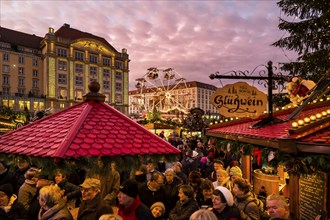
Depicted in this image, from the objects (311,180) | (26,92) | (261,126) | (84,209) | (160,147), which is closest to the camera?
(160,147)

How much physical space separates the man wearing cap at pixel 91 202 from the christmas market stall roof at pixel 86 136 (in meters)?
0.82

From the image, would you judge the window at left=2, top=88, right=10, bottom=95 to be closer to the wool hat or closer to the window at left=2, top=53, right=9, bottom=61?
the window at left=2, top=53, right=9, bottom=61

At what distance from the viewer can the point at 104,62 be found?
209 feet

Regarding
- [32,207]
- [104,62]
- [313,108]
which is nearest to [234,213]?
[32,207]

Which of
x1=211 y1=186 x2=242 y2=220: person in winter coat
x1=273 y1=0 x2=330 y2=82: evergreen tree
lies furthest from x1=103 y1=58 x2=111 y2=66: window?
x1=211 y1=186 x2=242 y2=220: person in winter coat

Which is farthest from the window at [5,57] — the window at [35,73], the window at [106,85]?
the window at [106,85]

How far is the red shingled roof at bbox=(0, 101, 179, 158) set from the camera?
2.71m

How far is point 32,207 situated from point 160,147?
2.38 m

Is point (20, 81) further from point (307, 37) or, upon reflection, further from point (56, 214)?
point (56, 214)

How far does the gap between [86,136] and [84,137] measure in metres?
0.03

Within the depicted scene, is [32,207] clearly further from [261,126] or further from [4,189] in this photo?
[261,126]

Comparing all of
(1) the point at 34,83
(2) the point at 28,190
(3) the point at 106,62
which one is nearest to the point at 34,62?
(1) the point at 34,83

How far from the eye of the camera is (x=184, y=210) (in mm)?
4188

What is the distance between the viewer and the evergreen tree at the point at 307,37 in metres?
11.2
